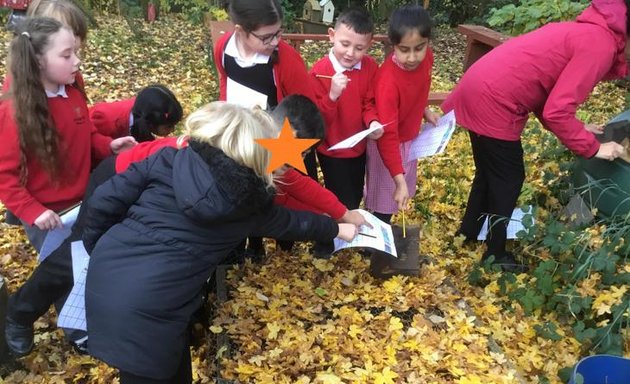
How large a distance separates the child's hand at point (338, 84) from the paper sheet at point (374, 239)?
615 mm

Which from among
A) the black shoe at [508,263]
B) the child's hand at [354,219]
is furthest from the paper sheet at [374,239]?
the black shoe at [508,263]

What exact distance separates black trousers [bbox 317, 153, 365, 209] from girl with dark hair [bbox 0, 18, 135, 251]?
50.7 inches

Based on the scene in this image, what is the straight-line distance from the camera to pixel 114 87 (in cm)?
681

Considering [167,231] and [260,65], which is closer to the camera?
[167,231]

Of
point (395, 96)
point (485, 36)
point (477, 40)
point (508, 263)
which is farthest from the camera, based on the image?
point (477, 40)

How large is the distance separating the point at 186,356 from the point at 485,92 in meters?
2.04

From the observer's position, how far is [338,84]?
8.53 ft

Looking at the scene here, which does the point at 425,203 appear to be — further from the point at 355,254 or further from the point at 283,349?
the point at 283,349

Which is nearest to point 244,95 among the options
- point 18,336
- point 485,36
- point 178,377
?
point 178,377

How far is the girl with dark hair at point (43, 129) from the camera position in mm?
2293

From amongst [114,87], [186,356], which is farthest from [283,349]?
[114,87]

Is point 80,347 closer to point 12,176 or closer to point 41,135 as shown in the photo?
point 12,176

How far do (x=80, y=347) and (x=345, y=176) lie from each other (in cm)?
166

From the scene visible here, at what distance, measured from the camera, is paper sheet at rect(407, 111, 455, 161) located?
280 cm
